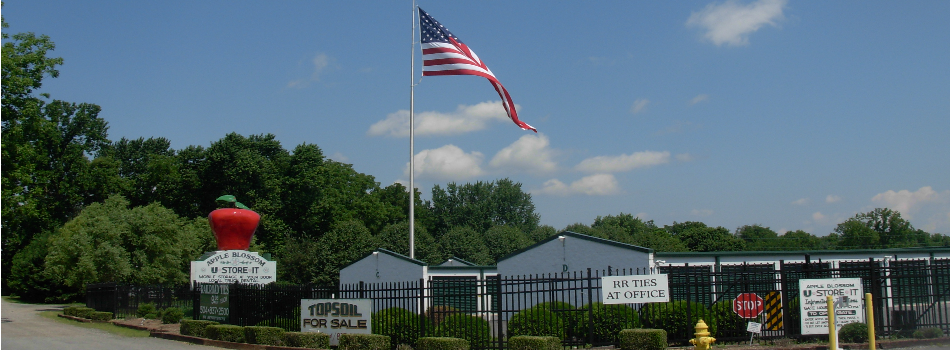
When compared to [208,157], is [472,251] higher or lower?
lower

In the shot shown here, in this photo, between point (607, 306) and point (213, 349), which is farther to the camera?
point (213, 349)

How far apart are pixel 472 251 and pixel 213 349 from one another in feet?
122

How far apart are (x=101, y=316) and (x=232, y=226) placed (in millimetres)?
9497

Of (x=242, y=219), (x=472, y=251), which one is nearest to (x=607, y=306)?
(x=242, y=219)

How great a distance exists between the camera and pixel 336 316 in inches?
647

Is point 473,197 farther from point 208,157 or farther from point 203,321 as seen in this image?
point 203,321

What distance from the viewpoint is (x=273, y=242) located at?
57562mm

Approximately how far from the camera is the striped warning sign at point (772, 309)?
15375 millimetres

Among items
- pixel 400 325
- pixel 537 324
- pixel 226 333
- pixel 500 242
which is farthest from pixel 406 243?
pixel 537 324

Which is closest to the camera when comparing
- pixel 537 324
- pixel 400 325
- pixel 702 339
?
pixel 702 339

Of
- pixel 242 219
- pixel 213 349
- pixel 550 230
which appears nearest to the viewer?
pixel 213 349

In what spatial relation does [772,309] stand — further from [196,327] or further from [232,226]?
[232,226]

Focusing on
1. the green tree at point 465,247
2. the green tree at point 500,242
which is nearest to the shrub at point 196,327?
the green tree at point 465,247

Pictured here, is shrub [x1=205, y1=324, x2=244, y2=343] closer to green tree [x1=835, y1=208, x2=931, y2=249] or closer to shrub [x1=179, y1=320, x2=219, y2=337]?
shrub [x1=179, y1=320, x2=219, y2=337]
